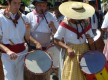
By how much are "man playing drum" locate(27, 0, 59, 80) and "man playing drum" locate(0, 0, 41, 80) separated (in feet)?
3.25

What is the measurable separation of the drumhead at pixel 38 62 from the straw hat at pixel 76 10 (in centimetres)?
73

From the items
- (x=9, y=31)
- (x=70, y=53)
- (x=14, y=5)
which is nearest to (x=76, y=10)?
(x=70, y=53)

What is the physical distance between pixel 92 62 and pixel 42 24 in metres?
1.59

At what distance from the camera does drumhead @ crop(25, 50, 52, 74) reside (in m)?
6.32

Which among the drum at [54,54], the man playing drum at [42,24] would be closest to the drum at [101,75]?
the drum at [54,54]

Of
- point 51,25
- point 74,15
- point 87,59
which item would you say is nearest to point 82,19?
point 74,15

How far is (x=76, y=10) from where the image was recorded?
6.41 m

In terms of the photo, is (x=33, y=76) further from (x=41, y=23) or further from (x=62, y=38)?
(x=62, y=38)

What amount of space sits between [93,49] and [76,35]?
39 centimetres

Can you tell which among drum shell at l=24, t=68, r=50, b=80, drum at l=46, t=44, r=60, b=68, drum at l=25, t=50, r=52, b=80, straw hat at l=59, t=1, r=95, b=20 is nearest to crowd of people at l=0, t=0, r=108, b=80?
straw hat at l=59, t=1, r=95, b=20

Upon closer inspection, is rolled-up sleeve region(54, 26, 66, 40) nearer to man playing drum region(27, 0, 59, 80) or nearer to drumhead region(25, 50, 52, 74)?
drumhead region(25, 50, 52, 74)

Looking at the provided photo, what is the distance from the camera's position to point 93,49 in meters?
6.43

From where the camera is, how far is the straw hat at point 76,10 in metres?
6.24

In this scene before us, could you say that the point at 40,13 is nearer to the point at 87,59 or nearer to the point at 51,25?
the point at 51,25
